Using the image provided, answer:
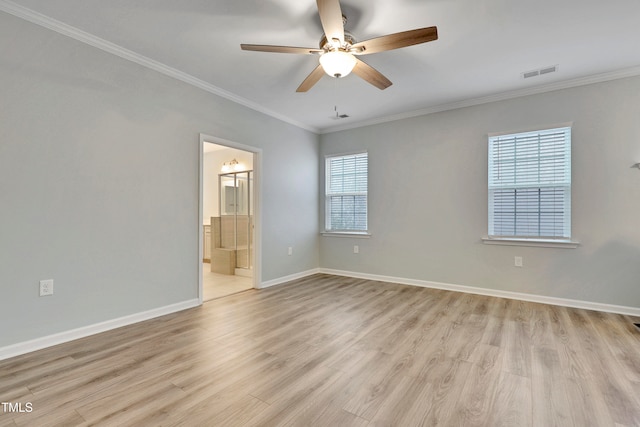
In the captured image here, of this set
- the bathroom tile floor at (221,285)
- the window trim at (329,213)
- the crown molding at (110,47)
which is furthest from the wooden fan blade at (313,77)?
the bathroom tile floor at (221,285)

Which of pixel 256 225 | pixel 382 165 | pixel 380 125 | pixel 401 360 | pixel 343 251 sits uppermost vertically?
pixel 380 125

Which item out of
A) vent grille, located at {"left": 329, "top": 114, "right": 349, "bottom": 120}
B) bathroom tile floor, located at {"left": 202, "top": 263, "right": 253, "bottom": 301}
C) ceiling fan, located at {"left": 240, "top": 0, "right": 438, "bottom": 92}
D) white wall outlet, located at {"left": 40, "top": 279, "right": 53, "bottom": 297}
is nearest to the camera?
ceiling fan, located at {"left": 240, "top": 0, "right": 438, "bottom": 92}

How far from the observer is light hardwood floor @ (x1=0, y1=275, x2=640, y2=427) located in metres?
1.62

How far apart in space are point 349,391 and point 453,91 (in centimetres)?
370

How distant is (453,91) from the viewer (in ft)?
12.6

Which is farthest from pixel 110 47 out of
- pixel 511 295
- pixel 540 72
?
pixel 511 295

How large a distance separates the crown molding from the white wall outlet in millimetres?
2089

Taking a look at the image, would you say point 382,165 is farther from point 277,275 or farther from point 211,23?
point 211,23

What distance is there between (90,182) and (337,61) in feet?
7.97

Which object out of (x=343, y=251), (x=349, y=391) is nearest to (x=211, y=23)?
(x=349, y=391)

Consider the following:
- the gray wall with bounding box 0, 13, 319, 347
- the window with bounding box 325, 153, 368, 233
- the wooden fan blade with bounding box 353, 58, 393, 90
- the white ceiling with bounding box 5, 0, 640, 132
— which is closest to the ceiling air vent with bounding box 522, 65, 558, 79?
the white ceiling with bounding box 5, 0, 640, 132

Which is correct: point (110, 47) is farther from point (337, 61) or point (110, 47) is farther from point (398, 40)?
point (398, 40)

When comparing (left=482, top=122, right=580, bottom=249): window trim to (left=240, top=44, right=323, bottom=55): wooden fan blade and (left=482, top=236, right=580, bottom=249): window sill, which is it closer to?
(left=482, top=236, right=580, bottom=249): window sill

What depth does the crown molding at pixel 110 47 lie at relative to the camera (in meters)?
2.29
